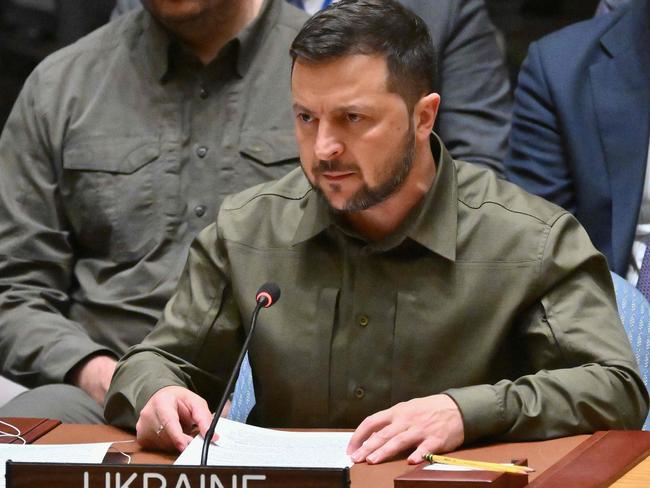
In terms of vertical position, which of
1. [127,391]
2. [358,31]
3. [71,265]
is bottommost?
[71,265]

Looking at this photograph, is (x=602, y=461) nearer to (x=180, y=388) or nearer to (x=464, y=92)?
(x=180, y=388)

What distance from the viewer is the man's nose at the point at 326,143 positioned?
206cm

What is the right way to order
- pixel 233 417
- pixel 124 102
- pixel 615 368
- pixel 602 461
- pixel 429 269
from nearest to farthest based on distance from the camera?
1. pixel 602 461
2. pixel 615 368
3. pixel 429 269
4. pixel 233 417
5. pixel 124 102

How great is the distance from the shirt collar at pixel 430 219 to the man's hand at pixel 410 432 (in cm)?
32

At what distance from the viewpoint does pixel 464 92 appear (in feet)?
10.2

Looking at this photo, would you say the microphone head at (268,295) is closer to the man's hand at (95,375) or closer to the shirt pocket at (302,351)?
the shirt pocket at (302,351)

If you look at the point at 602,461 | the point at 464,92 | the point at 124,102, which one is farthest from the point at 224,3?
the point at 602,461

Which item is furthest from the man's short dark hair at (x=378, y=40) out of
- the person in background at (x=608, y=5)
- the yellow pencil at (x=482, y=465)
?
the person in background at (x=608, y=5)

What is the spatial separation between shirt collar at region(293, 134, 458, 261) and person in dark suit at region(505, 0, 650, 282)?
88cm

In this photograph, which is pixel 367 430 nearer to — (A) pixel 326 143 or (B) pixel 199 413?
(B) pixel 199 413

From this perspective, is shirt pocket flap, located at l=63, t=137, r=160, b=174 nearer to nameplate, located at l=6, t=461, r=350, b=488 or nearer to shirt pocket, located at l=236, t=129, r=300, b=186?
shirt pocket, located at l=236, t=129, r=300, b=186

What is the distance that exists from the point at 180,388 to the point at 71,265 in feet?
3.36

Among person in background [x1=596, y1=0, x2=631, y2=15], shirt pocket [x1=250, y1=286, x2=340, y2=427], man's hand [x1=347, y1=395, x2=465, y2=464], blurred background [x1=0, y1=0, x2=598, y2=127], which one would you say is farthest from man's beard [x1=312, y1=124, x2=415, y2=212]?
blurred background [x1=0, y1=0, x2=598, y2=127]

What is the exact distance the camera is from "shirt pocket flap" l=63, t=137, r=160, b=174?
2920 mm
